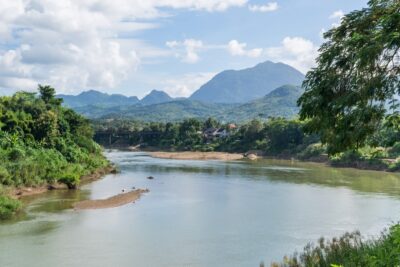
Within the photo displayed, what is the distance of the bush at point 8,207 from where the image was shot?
33438 millimetres

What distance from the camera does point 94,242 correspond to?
2717cm

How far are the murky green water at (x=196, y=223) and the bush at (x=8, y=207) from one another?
49.6 inches

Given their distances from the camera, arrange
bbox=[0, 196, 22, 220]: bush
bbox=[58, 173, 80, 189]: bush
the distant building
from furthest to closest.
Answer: the distant building < bbox=[58, 173, 80, 189]: bush < bbox=[0, 196, 22, 220]: bush

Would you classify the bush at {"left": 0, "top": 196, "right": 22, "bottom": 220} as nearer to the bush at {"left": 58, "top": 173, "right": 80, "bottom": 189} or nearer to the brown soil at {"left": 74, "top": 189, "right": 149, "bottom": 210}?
the brown soil at {"left": 74, "top": 189, "right": 149, "bottom": 210}

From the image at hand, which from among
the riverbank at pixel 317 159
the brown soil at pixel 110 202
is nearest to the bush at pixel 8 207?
the brown soil at pixel 110 202

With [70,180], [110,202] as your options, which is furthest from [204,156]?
[110,202]

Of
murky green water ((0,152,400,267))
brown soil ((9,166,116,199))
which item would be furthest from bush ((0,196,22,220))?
brown soil ((9,166,116,199))

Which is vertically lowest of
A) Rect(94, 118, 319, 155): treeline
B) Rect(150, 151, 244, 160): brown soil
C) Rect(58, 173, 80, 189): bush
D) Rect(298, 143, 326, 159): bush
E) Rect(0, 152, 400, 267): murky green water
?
Rect(0, 152, 400, 267): murky green water

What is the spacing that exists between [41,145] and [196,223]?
98.3 ft

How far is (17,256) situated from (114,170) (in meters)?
A: 44.5

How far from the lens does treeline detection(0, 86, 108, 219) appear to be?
145ft

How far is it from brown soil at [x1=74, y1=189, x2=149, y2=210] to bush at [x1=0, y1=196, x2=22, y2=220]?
4.84 metres

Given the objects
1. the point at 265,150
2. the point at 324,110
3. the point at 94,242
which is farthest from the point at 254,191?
the point at 265,150

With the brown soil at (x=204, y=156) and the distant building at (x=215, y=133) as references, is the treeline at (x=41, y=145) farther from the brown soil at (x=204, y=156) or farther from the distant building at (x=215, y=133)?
the distant building at (x=215, y=133)
